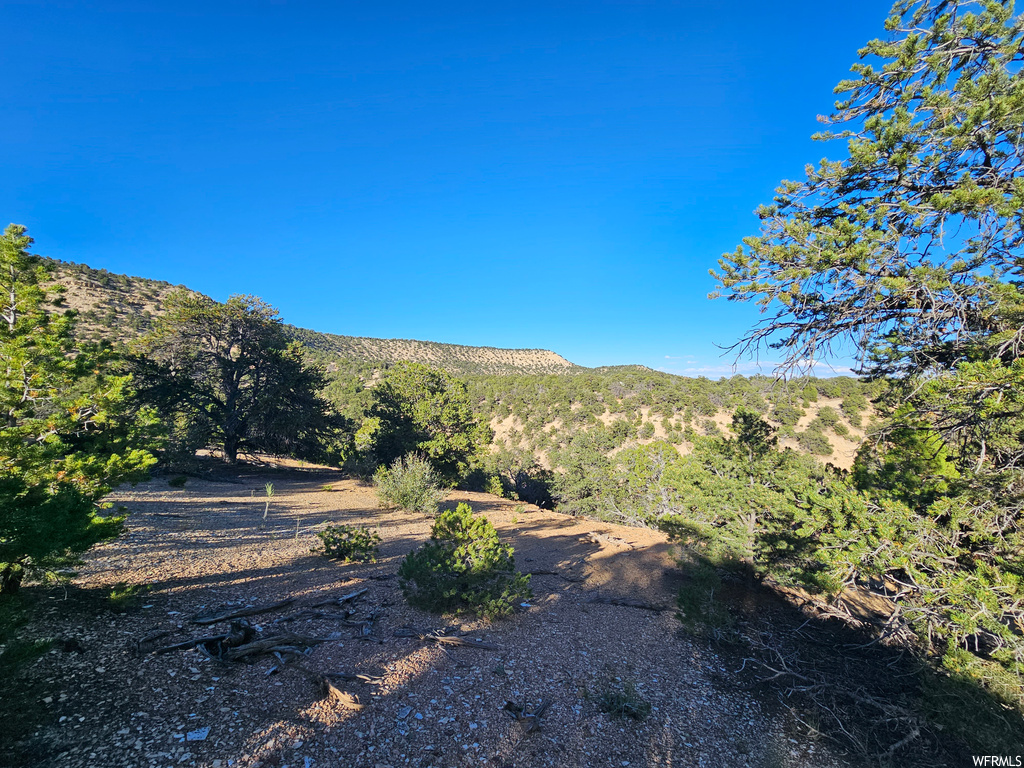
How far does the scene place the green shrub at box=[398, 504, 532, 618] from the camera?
19.3 feet

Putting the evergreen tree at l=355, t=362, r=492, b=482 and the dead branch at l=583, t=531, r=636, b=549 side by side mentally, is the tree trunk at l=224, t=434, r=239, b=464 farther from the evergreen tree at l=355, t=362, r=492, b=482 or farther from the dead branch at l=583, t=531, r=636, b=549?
the dead branch at l=583, t=531, r=636, b=549

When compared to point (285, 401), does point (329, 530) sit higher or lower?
lower

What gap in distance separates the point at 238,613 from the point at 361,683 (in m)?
2.12

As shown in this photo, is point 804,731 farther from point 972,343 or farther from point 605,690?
point 972,343

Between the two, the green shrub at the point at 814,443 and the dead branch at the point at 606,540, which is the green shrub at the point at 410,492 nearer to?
the dead branch at the point at 606,540

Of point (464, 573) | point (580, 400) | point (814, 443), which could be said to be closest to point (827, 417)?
point (814, 443)

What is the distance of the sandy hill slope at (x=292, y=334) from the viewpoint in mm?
32156

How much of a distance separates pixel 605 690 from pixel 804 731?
217 centimetres

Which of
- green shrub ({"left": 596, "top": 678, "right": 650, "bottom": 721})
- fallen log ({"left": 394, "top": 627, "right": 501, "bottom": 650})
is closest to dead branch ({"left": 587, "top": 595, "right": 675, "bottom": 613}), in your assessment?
green shrub ({"left": 596, "top": 678, "right": 650, "bottom": 721})

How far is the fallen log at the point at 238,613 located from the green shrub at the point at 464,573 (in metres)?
1.63

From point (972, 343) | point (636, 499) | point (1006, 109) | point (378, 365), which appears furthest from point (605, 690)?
point (378, 365)

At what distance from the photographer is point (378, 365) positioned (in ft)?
177

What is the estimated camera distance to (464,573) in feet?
19.6

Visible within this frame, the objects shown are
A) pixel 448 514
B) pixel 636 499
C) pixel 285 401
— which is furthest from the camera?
pixel 285 401
